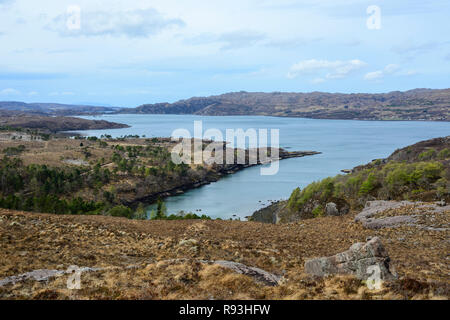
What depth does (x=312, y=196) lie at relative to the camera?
3312 centimetres

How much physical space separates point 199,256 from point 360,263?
467 cm

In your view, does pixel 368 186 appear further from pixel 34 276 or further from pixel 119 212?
pixel 34 276

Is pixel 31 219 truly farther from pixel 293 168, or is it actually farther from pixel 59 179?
pixel 293 168

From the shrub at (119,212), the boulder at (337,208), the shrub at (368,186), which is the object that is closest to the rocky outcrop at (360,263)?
the boulder at (337,208)

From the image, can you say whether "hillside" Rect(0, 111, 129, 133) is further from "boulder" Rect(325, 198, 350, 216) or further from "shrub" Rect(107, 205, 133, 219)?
"boulder" Rect(325, 198, 350, 216)

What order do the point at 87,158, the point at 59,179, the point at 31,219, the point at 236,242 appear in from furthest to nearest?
the point at 87,158
the point at 59,179
the point at 31,219
the point at 236,242

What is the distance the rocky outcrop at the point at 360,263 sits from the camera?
7.36m

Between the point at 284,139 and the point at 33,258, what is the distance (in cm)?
12587

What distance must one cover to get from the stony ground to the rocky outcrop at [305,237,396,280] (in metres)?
0.36

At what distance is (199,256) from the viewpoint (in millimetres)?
A: 10305

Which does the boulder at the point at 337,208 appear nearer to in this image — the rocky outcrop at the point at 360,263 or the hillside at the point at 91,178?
the rocky outcrop at the point at 360,263

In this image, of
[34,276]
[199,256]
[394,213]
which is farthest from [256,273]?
[394,213]

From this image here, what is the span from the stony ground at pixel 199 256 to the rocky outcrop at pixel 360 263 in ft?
1.19

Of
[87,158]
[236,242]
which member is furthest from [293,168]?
[236,242]
